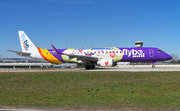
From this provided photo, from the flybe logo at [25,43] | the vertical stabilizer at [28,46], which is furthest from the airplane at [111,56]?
the flybe logo at [25,43]

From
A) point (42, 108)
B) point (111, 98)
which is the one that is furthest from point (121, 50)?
point (42, 108)

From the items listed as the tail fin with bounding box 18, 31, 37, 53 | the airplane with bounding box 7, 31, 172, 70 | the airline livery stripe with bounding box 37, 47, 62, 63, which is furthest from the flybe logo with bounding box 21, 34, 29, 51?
the airline livery stripe with bounding box 37, 47, 62, 63

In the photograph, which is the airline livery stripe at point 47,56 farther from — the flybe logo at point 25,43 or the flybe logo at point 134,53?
the flybe logo at point 134,53

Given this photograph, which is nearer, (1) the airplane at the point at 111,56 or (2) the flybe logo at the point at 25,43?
(1) the airplane at the point at 111,56

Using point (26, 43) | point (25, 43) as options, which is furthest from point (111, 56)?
point (25, 43)

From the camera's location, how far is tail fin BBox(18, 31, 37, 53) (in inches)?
1569

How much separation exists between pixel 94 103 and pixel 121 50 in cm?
2754

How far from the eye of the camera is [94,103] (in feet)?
29.2

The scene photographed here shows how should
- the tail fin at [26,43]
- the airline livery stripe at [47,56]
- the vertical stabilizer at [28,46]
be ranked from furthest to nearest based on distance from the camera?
the tail fin at [26,43]
the vertical stabilizer at [28,46]
the airline livery stripe at [47,56]

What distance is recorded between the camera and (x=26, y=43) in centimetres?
3991

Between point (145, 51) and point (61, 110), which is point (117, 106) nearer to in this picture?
point (61, 110)

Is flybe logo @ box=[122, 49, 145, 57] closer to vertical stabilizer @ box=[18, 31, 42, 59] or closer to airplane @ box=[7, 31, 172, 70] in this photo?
airplane @ box=[7, 31, 172, 70]

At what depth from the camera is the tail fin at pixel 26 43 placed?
39844 mm

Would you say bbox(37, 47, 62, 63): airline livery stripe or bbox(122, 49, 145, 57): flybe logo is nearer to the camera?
bbox(122, 49, 145, 57): flybe logo
